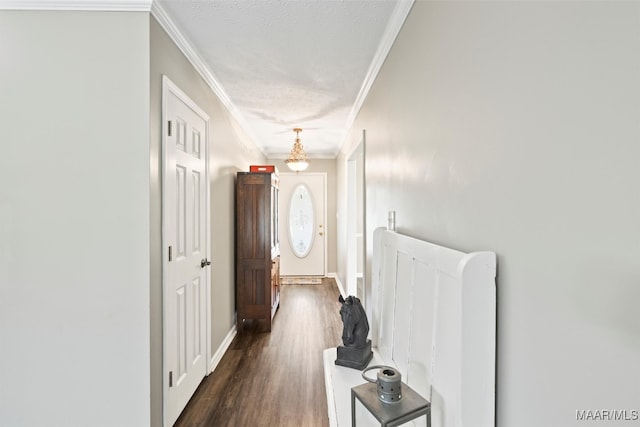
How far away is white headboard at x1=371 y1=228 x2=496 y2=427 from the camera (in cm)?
86

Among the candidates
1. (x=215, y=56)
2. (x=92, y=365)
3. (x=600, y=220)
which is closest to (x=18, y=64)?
(x=215, y=56)

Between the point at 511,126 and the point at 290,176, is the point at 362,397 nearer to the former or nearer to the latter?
the point at 511,126

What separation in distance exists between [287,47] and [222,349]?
276cm

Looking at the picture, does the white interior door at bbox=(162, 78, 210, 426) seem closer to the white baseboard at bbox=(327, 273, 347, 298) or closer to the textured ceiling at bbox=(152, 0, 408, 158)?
the textured ceiling at bbox=(152, 0, 408, 158)

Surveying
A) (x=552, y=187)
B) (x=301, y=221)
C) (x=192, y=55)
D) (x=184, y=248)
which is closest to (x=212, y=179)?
(x=184, y=248)

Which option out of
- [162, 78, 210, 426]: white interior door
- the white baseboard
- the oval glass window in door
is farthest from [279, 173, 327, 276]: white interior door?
[162, 78, 210, 426]: white interior door

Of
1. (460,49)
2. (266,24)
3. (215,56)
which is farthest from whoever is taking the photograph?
(215,56)

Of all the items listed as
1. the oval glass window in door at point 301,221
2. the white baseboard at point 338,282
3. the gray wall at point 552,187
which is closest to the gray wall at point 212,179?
the gray wall at point 552,187

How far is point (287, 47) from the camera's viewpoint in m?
2.19

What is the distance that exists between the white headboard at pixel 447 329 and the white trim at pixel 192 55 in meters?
1.86

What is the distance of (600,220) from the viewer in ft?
1.87

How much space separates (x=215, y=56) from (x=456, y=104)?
194 cm

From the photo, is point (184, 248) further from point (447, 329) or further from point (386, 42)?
point (386, 42)

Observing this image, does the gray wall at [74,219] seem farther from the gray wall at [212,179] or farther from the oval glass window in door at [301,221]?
the oval glass window in door at [301,221]
